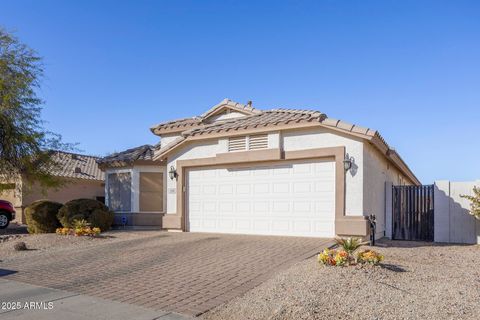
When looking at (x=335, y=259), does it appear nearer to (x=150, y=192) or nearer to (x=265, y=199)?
(x=265, y=199)

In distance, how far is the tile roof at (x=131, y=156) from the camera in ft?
58.7

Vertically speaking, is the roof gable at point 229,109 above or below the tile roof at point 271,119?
above

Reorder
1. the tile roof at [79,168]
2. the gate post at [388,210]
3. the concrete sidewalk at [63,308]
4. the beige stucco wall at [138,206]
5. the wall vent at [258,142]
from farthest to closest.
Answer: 1. the tile roof at [79,168]
2. the beige stucco wall at [138,206]
3. the gate post at [388,210]
4. the wall vent at [258,142]
5. the concrete sidewalk at [63,308]

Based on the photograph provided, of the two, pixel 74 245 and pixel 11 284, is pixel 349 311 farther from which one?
pixel 74 245

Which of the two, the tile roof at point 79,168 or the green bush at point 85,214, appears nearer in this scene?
the green bush at point 85,214

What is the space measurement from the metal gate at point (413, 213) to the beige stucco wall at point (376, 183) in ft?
1.67

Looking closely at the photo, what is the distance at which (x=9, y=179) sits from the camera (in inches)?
712

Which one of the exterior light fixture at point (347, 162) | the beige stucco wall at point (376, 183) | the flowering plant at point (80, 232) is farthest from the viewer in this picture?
the flowering plant at point (80, 232)

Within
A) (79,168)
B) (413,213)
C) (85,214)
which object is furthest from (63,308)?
(79,168)

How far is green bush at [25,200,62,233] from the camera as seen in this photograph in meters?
16.3

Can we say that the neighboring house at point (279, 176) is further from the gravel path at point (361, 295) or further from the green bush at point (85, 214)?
the gravel path at point (361, 295)

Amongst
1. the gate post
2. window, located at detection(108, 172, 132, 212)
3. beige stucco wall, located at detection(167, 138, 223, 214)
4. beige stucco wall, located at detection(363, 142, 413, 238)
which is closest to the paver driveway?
beige stucco wall, located at detection(363, 142, 413, 238)

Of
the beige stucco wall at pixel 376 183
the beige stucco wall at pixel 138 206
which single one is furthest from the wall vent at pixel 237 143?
the beige stucco wall at pixel 138 206

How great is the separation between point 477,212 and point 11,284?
39.9ft
